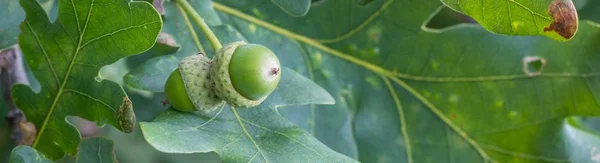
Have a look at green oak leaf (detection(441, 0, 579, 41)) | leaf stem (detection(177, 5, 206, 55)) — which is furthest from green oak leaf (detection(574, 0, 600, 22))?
leaf stem (detection(177, 5, 206, 55))

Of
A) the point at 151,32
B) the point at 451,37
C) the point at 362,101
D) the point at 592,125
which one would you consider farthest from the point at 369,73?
the point at 592,125

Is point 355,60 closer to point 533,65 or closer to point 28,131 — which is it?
point 533,65

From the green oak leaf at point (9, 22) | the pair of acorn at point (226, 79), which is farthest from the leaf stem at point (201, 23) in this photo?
the green oak leaf at point (9, 22)

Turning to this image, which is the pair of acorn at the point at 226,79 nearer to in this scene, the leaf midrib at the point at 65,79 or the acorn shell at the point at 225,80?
the acorn shell at the point at 225,80

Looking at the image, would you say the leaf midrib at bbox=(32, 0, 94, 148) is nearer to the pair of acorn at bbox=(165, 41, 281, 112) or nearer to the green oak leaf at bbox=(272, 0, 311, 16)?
the pair of acorn at bbox=(165, 41, 281, 112)

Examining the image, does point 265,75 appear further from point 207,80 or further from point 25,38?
point 25,38

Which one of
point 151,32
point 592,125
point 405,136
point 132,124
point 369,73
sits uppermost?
point 151,32
